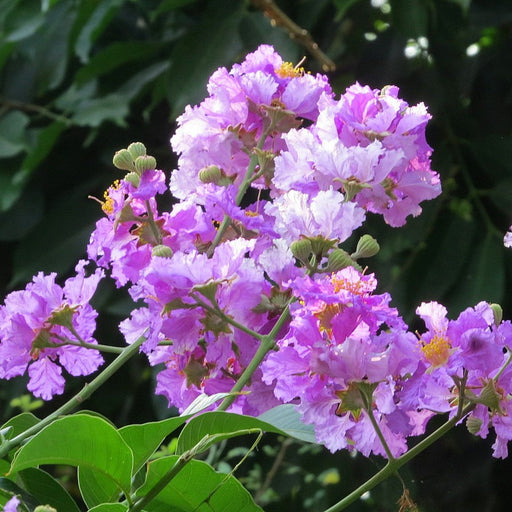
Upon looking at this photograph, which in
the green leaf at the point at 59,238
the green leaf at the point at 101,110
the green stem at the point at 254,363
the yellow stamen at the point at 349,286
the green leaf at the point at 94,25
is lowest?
the green leaf at the point at 59,238

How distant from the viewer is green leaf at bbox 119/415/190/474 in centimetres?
45

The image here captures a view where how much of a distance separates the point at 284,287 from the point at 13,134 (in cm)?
112

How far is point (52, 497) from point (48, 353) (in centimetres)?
9

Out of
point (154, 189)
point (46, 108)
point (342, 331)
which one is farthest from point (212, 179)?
point (46, 108)

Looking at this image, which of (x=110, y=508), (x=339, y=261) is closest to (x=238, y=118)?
(x=339, y=261)

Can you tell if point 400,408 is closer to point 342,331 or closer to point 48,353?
point 342,331

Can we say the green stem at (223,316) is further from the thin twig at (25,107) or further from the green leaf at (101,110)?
the thin twig at (25,107)

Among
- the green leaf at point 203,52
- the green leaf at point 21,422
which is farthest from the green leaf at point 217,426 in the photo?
the green leaf at point 203,52

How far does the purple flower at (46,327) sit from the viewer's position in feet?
1.76

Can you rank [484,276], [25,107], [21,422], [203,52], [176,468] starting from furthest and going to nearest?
[25,107] < [203,52] < [484,276] < [21,422] < [176,468]

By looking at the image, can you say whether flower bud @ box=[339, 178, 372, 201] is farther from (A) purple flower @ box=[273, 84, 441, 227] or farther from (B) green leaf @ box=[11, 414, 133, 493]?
(B) green leaf @ box=[11, 414, 133, 493]

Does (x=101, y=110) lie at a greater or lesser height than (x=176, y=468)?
lesser

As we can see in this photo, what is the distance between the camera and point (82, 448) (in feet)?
1.43

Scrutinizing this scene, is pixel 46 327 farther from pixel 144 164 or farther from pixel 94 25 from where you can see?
pixel 94 25
